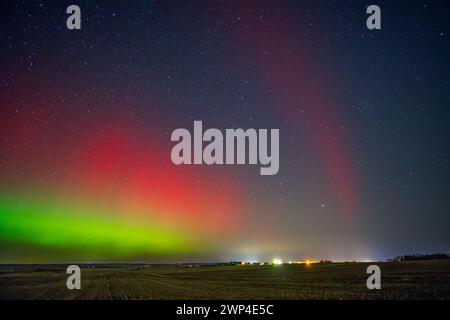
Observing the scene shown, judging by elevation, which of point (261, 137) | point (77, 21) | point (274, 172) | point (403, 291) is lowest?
point (403, 291)
